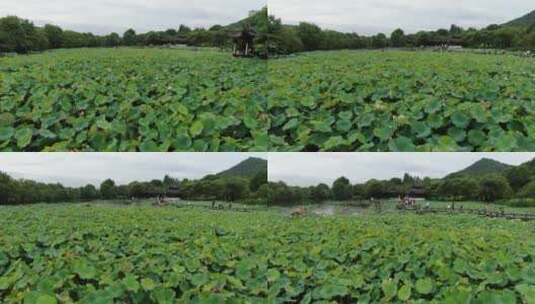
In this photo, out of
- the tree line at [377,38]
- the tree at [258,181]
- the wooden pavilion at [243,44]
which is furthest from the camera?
the wooden pavilion at [243,44]

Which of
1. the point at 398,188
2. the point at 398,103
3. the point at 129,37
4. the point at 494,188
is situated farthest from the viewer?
the point at 129,37

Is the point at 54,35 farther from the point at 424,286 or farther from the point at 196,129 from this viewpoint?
the point at 424,286

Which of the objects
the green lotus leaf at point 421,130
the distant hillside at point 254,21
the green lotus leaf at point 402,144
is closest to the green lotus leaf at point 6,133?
the distant hillside at point 254,21

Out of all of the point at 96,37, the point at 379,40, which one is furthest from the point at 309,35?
the point at 96,37

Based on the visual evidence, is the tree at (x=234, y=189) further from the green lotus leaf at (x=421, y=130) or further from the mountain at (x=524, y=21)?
the mountain at (x=524, y=21)

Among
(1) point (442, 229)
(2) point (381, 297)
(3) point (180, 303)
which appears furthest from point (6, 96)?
(1) point (442, 229)

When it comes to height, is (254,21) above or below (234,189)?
above
